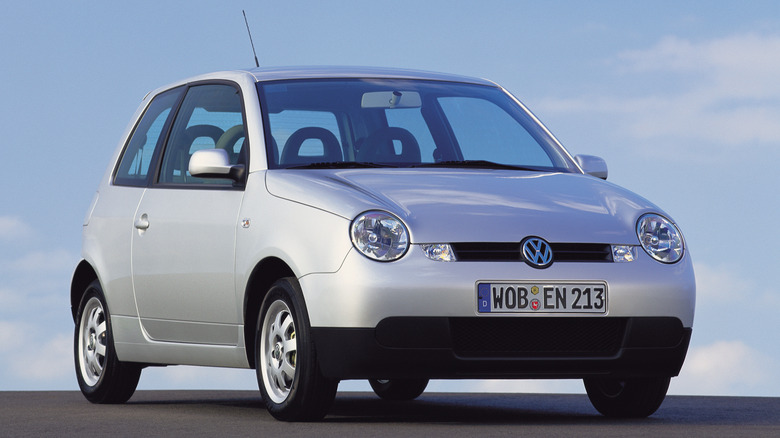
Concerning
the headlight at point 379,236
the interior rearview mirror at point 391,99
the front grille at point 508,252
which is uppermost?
the interior rearview mirror at point 391,99

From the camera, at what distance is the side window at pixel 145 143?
31.0 ft

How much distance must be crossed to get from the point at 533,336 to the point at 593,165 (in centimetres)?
184

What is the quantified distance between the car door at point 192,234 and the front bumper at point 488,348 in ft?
3.73

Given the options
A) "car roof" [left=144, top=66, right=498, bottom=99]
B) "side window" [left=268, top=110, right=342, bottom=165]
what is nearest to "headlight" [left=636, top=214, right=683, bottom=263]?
"side window" [left=268, top=110, right=342, bottom=165]

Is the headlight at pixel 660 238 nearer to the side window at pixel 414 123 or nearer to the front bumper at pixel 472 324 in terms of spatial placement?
the front bumper at pixel 472 324

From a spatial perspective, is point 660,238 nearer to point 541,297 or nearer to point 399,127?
point 541,297

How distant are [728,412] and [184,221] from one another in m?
3.64

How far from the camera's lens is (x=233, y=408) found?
364 inches

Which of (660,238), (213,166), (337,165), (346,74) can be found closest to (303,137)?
(337,165)

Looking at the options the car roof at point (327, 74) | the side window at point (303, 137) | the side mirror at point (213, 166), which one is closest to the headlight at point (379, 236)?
the side window at point (303, 137)

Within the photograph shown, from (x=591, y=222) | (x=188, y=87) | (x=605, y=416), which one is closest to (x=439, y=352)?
(x=591, y=222)

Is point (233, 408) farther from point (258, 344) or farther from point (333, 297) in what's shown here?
point (333, 297)

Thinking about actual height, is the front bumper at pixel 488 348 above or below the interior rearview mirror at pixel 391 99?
below

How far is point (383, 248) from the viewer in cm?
686
